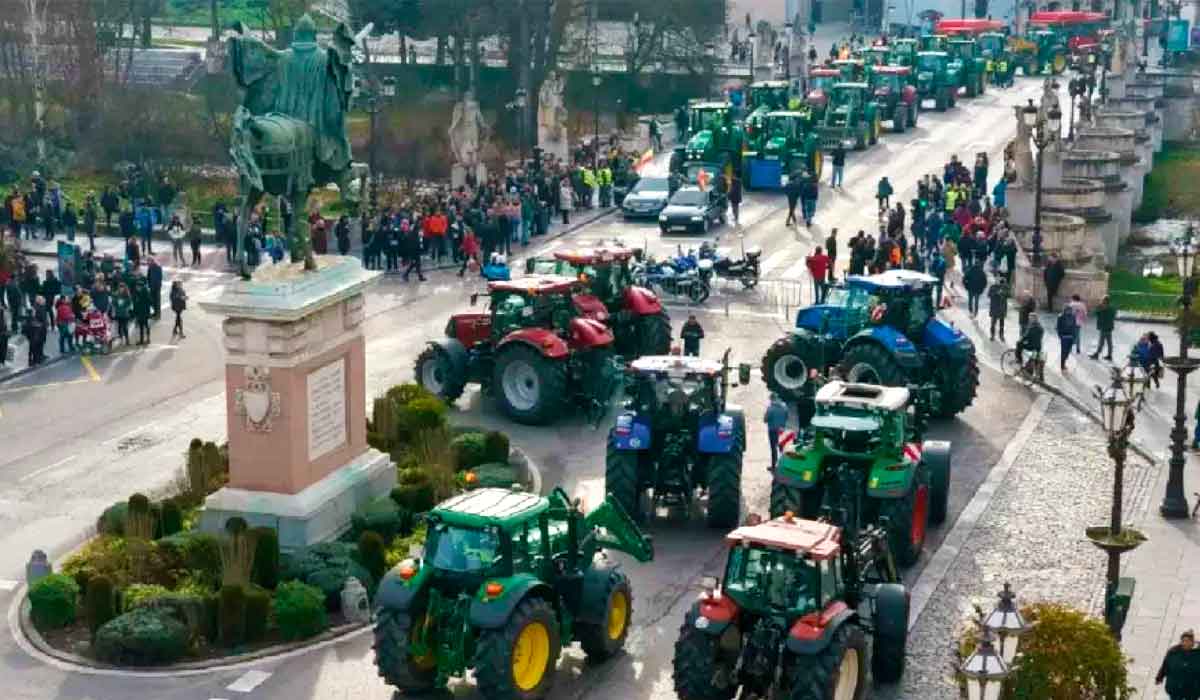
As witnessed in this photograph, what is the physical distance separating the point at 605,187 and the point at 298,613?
1286 inches

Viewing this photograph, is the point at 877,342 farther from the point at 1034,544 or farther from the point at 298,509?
the point at 298,509

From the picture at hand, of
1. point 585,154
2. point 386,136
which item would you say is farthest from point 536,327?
point 386,136

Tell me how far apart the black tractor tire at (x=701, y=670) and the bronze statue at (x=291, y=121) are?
9.11 meters

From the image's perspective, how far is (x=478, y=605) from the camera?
21.1m

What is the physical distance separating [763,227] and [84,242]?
16469 millimetres

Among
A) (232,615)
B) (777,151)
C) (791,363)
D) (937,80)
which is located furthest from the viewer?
(937,80)

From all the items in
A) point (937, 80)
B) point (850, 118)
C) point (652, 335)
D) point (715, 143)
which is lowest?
point (652, 335)

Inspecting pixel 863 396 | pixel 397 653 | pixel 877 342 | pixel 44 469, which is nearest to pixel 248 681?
pixel 397 653

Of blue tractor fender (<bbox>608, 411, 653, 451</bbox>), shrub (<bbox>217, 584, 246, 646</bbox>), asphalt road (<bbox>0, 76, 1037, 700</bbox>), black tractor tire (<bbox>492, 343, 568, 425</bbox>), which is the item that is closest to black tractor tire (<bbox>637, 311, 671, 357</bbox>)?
asphalt road (<bbox>0, 76, 1037, 700</bbox>)

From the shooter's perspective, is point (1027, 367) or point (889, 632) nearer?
point (889, 632)

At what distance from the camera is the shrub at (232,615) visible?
78.8ft

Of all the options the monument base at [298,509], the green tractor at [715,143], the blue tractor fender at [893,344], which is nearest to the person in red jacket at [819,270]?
the blue tractor fender at [893,344]

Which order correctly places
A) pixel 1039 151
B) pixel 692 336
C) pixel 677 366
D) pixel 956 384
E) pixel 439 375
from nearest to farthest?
pixel 677 366, pixel 956 384, pixel 439 375, pixel 692 336, pixel 1039 151

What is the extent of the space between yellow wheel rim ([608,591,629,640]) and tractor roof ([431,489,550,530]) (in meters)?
1.43
